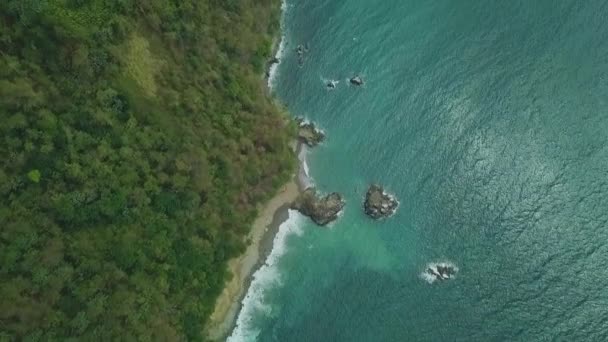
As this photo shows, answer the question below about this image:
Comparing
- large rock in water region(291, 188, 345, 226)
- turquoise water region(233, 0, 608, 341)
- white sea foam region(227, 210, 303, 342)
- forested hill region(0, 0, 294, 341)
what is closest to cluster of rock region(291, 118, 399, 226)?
large rock in water region(291, 188, 345, 226)

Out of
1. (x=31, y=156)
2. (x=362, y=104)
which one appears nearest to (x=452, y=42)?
(x=362, y=104)

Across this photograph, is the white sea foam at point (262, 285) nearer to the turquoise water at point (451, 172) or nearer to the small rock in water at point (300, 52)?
the turquoise water at point (451, 172)

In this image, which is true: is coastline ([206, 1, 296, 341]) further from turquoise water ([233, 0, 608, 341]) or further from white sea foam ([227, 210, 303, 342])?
turquoise water ([233, 0, 608, 341])

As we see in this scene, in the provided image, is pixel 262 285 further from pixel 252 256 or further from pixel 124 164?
pixel 124 164

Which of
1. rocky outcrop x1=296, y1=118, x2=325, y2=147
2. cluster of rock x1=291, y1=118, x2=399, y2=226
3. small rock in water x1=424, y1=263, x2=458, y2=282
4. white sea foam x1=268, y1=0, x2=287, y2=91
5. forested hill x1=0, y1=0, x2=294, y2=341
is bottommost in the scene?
forested hill x1=0, y1=0, x2=294, y2=341

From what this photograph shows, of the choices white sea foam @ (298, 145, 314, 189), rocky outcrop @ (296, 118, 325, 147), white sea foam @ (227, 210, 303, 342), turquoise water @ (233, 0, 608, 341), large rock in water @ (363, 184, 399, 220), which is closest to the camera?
turquoise water @ (233, 0, 608, 341)

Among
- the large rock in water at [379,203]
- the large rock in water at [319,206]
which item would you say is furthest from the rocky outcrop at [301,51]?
the large rock in water at [379,203]

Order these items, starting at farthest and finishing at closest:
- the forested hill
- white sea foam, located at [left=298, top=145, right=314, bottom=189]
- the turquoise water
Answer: white sea foam, located at [left=298, top=145, right=314, bottom=189]
the turquoise water
the forested hill
